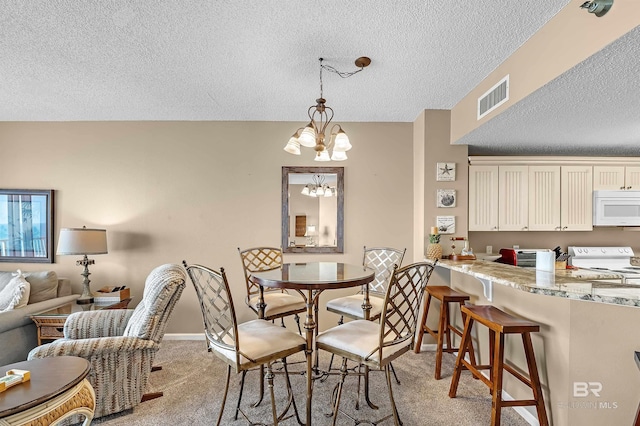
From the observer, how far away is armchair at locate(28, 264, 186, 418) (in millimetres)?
1919

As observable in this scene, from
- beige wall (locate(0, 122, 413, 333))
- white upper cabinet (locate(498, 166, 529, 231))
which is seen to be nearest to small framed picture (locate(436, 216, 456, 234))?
beige wall (locate(0, 122, 413, 333))

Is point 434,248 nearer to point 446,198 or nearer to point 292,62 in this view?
point 446,198

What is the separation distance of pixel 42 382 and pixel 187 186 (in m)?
2.35

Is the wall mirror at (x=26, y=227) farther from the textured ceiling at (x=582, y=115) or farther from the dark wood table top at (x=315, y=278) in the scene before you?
the textured ceiling at (x=582, y=115)

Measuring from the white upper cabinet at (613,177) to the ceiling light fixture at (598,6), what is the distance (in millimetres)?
2789

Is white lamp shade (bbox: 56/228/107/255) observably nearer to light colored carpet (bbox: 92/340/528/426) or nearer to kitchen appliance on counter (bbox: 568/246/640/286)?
light colored carpet (bbox: 92/340/528/426)

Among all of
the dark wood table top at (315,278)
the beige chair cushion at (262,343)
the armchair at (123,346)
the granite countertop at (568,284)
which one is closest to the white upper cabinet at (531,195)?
the granite countertop at (568,284)

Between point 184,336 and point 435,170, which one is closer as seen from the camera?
point 435,170

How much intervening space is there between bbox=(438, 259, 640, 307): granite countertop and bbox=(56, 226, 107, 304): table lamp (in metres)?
3.48

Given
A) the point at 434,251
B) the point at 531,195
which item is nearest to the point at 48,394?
the point at 434,251

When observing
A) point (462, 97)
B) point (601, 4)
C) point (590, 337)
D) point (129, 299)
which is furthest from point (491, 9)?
point (129, 299)

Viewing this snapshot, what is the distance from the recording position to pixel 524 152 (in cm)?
360

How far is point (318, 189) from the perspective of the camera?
11.4 feet

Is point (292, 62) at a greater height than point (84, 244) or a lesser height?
greater
